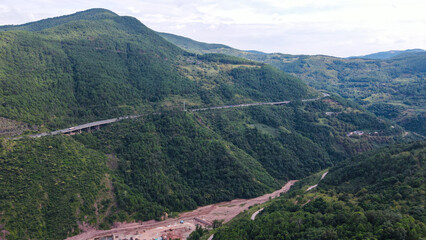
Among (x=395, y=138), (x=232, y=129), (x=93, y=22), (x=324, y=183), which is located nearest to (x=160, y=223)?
(x=324, y=183)

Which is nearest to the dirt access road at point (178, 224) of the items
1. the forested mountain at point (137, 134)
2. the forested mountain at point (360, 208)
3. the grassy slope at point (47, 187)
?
the forested mountain at point (137, 134)

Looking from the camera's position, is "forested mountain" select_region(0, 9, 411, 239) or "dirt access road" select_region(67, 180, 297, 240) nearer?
"dirt access road" select_region(67, 180, 297, 240)

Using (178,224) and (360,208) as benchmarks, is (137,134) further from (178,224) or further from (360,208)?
(360,208)

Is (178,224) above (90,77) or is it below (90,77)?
below

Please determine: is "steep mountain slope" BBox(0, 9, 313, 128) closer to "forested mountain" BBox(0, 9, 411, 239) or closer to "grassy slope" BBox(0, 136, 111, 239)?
"forested mountain" BBox(0, 9, 411, 239)

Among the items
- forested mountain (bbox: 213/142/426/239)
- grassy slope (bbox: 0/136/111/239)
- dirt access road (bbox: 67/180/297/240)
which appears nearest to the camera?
forested mountain (bbox: 213/142/426/239)

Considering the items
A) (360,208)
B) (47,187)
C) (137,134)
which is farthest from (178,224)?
(360,208)

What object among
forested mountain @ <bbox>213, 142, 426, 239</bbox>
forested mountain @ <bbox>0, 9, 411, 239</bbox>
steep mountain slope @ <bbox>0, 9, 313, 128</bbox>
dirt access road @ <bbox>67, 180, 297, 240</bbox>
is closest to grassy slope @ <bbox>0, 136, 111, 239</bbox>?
forested mountain @ <bbox>0, 9, 411, 239</bbox>
